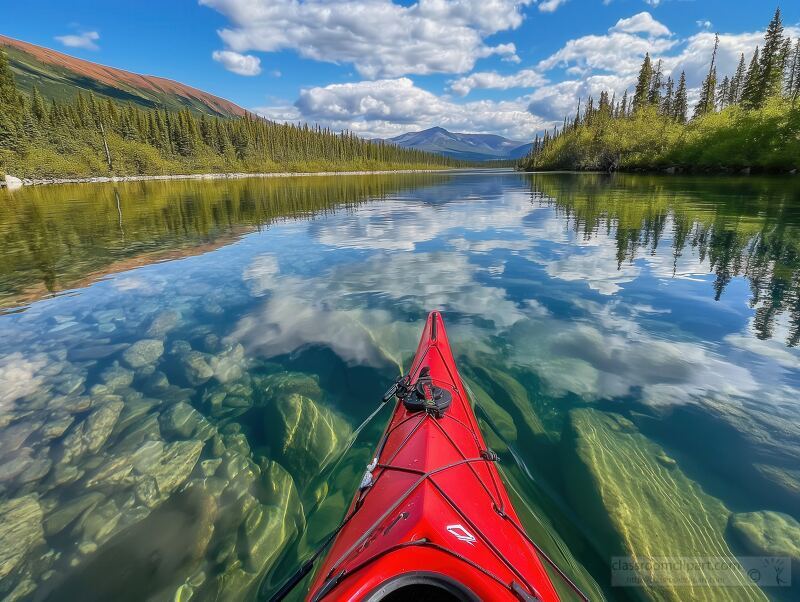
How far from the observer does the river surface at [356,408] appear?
4.18 metres

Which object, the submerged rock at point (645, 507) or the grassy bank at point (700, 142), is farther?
the grassy bank at point (700, 142)

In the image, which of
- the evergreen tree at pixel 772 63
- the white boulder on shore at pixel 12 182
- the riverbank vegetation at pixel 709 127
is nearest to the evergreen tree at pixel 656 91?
the riverbank vegetation at pixel 709 127

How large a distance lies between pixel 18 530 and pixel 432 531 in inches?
205

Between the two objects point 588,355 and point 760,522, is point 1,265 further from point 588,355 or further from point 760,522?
point 760,522

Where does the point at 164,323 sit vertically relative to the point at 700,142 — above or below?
below

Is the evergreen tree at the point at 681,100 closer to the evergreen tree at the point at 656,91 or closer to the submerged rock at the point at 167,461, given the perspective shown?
the evergreen tree at the point at 656,91

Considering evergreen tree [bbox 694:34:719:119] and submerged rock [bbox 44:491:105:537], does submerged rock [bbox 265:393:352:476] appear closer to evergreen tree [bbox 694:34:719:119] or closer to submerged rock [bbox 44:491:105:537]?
submerged rock [bbox 44:491:105:537]

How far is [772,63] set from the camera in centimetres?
5722

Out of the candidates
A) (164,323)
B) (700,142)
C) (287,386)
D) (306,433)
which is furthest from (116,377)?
(700,142)

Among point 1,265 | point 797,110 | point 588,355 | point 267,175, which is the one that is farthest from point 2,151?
point 797,110

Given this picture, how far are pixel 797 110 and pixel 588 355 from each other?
56.3 meters

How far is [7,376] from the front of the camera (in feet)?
24.3

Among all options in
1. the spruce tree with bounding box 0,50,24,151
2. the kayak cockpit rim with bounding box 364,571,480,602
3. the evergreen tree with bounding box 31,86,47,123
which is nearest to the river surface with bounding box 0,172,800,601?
the kayak cockpit rim with bounding box 364,571,480,602

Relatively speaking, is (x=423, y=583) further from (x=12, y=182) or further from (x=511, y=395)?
(x=12, y=182)
